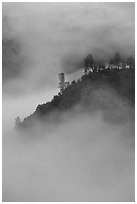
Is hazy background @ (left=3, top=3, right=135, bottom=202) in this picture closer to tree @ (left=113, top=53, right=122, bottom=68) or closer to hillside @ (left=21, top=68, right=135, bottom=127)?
tree @ (left=113, top=53, right=122, bottom=68)

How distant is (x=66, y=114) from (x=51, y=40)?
324 cm

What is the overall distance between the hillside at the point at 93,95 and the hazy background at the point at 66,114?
383 mm

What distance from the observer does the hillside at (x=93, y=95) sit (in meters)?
15.7

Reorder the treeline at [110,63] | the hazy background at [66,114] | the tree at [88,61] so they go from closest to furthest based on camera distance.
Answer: the hazy background at [66,114]
the treeline at [110,63]
the tree at [88,61]

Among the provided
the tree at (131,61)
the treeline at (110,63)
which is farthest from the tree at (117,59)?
the tree at (131,61)

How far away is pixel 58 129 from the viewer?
16156mm

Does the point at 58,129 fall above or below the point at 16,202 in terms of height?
above

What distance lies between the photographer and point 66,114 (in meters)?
16.3

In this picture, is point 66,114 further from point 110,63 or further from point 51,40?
point 51,40

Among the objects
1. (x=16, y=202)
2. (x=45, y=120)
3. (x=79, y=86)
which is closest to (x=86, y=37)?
(x=79, y=86)

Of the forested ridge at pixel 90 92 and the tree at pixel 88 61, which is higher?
the tree at pixel 88 61

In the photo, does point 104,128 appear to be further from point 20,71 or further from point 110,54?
point 20,71

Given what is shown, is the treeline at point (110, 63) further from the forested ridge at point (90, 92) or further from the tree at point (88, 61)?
the forested ridge at point (90, 92)

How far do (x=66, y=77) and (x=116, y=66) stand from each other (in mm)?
2413
